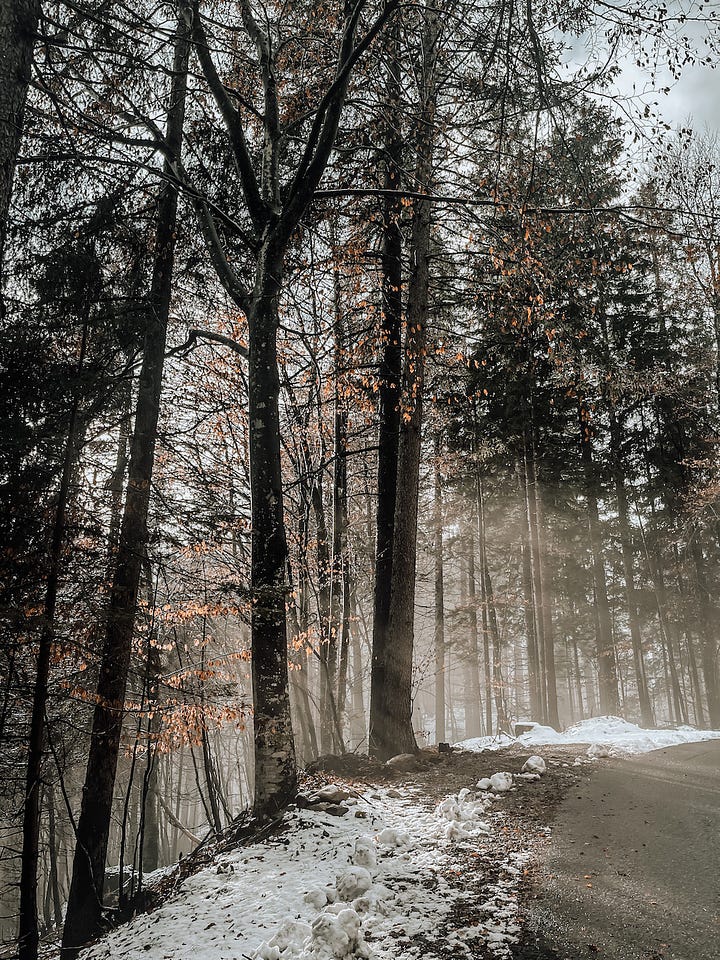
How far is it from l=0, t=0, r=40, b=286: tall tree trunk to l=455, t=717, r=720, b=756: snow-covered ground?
31.4 feet

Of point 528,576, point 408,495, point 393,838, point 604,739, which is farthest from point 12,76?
point 528,576

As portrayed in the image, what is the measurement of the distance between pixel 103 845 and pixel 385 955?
553cm

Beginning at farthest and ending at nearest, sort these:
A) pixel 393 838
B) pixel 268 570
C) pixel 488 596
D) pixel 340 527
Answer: pixel 488 596
pixel 340 527
pixel 268 570
pixel 393 838

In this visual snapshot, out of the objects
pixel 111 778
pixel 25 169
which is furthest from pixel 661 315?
pixel 111 778

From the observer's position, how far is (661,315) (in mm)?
17344

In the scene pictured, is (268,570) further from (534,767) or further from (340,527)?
(534,767)

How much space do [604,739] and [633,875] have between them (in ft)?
22.4

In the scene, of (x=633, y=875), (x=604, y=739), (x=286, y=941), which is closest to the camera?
(x=286, y=941)

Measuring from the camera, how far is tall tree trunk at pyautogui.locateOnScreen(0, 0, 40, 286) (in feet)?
16.6

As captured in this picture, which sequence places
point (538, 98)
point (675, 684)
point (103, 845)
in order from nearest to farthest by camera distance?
point (538, 98) < point (103, 845) < point (675, 684)

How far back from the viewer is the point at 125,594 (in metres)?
6.35

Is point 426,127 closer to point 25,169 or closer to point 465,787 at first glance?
point 25,169

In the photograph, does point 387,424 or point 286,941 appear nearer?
point 286,941

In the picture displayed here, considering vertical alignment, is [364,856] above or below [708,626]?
below
